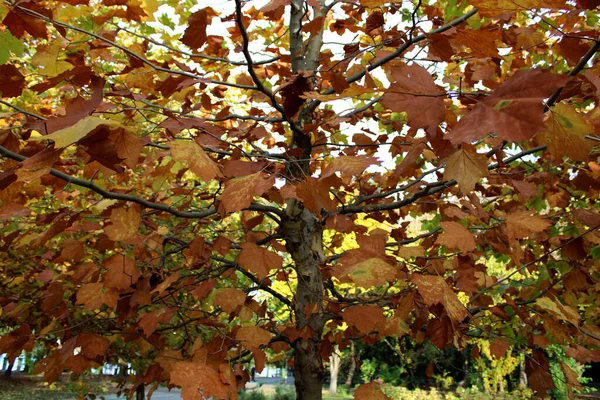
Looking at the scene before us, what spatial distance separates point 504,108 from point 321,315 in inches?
70.8

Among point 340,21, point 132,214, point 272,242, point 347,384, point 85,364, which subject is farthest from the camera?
point 347,384

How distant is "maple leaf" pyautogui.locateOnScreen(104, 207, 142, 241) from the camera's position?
163 centimetres

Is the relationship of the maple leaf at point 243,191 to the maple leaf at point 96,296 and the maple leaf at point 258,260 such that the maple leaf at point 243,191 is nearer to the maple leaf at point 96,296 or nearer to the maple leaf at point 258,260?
the maple leaf at point 258,260

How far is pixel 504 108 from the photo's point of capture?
746 mm

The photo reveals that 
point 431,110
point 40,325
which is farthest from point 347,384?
point 431,110

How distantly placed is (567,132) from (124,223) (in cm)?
149

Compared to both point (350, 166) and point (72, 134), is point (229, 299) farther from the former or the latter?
point (72, 134)

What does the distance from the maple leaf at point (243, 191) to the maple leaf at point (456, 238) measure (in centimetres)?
68

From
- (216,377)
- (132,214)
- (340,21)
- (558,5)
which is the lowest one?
(216,377)

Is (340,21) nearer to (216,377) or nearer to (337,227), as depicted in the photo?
(337,227)

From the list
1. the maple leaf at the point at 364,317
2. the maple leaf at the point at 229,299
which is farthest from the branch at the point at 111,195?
the maple leaf at the point at 364,317

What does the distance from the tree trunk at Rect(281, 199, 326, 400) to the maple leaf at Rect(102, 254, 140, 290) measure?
2.82ft

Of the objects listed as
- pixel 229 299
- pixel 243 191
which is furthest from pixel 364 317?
pixel 243 191

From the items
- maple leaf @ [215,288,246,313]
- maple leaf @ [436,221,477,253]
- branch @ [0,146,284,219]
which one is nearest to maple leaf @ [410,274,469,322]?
maple leaf @ [436,221,477,253]
